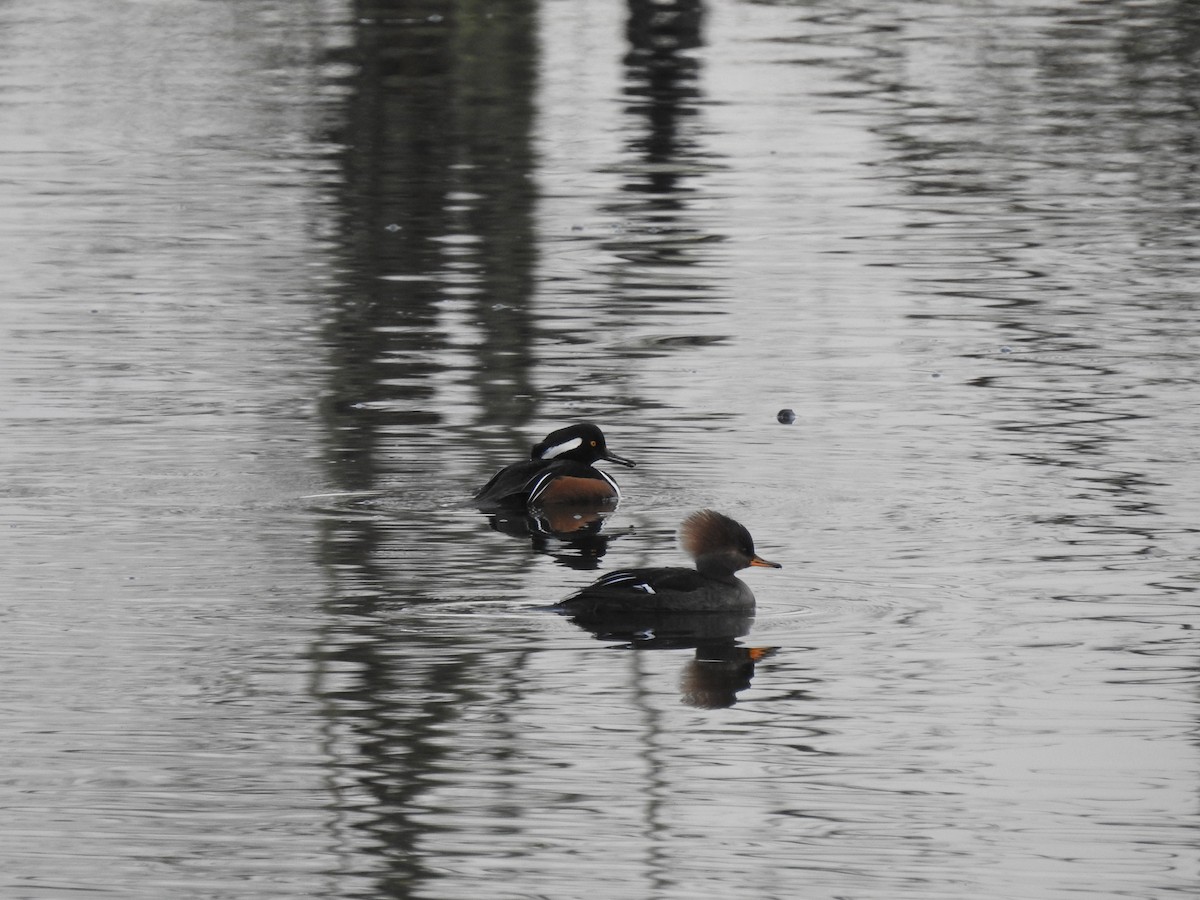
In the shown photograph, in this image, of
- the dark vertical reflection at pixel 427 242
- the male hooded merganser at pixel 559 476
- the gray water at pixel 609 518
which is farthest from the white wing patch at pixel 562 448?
the dark vertical reflection at pixel 427 242

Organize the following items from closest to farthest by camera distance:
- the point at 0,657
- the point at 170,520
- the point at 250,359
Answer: the point at 0,657
the point at 170,520
the point at 250,359

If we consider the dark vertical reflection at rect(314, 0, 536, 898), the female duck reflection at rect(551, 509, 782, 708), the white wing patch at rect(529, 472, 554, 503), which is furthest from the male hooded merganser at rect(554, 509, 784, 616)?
the white wing patch at rect(529, 472, 554, 503)

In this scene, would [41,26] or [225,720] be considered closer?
[225,720]

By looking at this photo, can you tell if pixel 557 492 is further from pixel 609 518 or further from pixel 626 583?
pixel 626 583

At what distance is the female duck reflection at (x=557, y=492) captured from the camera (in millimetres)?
11195

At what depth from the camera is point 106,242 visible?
59.9ft

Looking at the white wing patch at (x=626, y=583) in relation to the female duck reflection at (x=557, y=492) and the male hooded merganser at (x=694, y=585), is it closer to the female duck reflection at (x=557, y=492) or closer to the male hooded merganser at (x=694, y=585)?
the male hooded merganser at (x=694, y=585)

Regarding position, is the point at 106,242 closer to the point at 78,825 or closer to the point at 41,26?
the point at 78,825

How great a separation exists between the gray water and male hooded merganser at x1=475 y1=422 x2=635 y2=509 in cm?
20

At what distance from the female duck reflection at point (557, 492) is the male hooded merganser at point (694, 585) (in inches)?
58.2

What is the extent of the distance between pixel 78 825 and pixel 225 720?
1051 mm

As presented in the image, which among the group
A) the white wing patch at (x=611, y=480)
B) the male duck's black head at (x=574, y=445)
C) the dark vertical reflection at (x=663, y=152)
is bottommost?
the dark vertical reflection at (x=663, y=152)

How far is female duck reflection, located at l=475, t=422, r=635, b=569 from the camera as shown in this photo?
11.2m

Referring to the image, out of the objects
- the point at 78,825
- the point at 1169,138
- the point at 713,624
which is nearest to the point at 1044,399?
the point at 713,624
